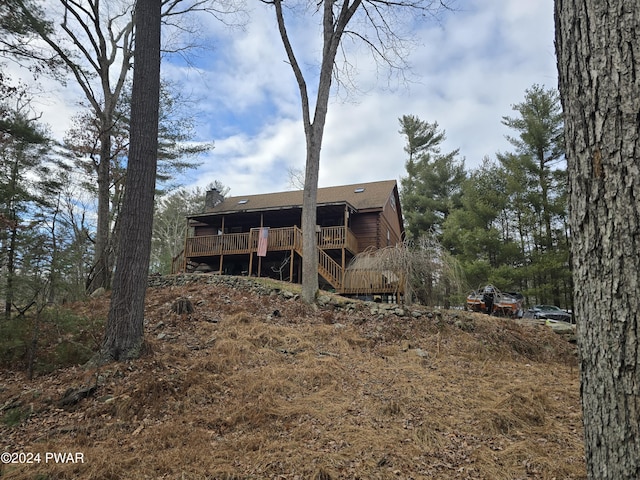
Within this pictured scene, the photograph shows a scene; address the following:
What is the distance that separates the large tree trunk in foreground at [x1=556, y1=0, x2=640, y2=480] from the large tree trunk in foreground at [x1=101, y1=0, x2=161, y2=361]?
490 cm

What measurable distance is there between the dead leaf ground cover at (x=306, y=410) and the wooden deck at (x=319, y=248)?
4350 mm

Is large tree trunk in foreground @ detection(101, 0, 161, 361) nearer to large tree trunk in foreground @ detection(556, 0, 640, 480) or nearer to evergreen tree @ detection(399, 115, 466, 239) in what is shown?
large tree trunk in foreground @ detection(556, 0, 640, 480)

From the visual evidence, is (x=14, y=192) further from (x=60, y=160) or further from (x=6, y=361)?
(x=60, y=160)

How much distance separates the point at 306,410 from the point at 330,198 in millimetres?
15329

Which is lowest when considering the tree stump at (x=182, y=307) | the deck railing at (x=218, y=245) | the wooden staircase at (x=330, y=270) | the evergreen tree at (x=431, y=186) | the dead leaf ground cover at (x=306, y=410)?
the dead leaf ground cover at (x=306, y=410)

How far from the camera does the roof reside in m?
17.7

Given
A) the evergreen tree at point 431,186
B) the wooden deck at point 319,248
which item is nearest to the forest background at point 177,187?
the evergreen tree at point 431,186

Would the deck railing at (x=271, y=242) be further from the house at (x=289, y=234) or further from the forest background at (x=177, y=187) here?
the forest background at (x=177, y=187)

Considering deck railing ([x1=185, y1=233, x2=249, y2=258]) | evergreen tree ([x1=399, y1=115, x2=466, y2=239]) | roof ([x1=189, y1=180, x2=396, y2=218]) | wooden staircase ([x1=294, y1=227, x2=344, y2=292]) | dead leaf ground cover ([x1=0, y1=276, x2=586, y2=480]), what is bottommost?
dead leaf ground cover ([x1=0, y1=276, x2=586, y2=480])

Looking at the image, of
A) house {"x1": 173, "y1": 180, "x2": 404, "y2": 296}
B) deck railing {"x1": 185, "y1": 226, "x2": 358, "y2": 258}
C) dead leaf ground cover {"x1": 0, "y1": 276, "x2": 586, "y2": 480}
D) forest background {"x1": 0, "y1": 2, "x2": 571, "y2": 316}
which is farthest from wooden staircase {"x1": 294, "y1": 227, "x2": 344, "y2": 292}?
dead leaf ground cover {"x1": 0, "y1": 276, "x2": 586, "y2": 480}

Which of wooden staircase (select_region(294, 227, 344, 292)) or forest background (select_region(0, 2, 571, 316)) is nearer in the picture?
forest background (select_region(0, 2, 571, 316))

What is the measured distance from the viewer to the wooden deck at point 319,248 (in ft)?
35.9

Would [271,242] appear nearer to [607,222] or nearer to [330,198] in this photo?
A: [330,198]

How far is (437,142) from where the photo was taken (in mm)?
28266
